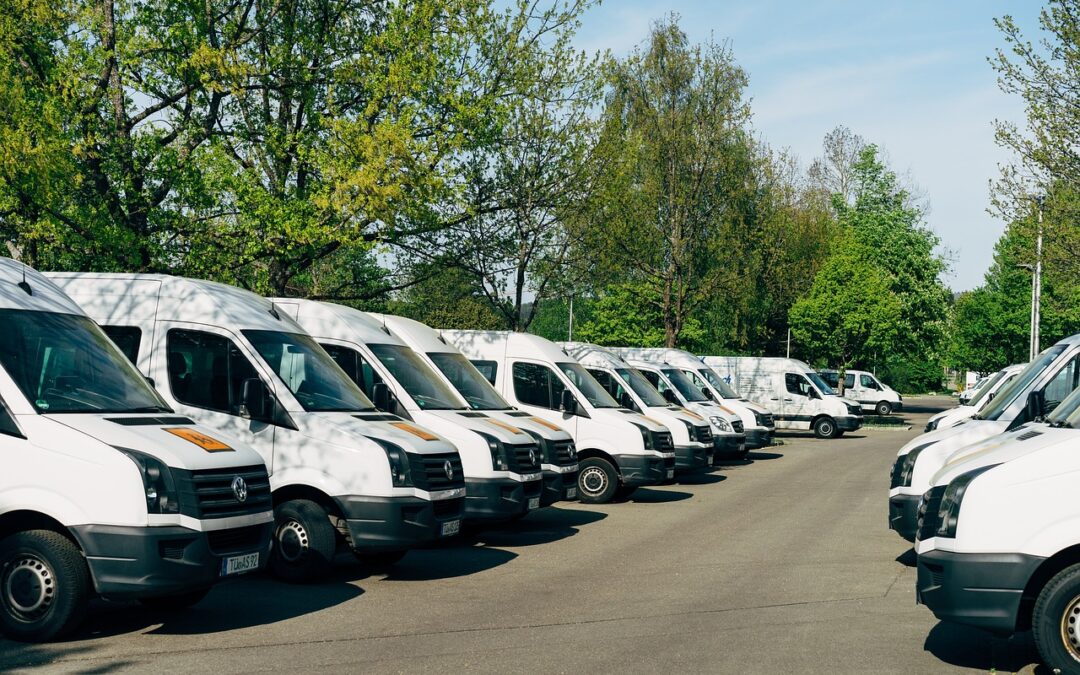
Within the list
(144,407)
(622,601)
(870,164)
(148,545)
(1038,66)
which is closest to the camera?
(148,545)

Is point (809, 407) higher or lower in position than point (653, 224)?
lower

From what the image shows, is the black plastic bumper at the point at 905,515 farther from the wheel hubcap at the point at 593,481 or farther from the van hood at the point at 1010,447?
the wheel hubcap at the point at 593,481

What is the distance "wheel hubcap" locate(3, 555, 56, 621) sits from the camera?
7621 mm

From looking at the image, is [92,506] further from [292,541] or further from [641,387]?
[641,387]

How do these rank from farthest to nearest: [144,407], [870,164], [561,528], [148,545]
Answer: [870,164] < [561,528] < [144,407] < [148,545]

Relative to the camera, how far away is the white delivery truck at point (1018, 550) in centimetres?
673

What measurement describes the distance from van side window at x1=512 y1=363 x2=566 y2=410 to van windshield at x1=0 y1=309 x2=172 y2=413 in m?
9.21

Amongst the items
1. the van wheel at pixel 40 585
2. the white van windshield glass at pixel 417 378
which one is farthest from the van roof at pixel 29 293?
the white van windshield glass at pixel 417 378

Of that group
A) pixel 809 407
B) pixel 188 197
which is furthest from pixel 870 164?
pixel 188 197

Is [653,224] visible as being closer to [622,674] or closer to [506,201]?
[506,201]

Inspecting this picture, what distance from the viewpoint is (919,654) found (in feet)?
25.8

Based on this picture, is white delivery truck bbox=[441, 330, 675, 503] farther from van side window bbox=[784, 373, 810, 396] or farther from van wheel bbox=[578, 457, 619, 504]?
van side window bbox=[784, 373, 810, 396]

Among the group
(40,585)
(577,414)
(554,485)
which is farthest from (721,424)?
(40,585)

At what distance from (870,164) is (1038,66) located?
115 feet
